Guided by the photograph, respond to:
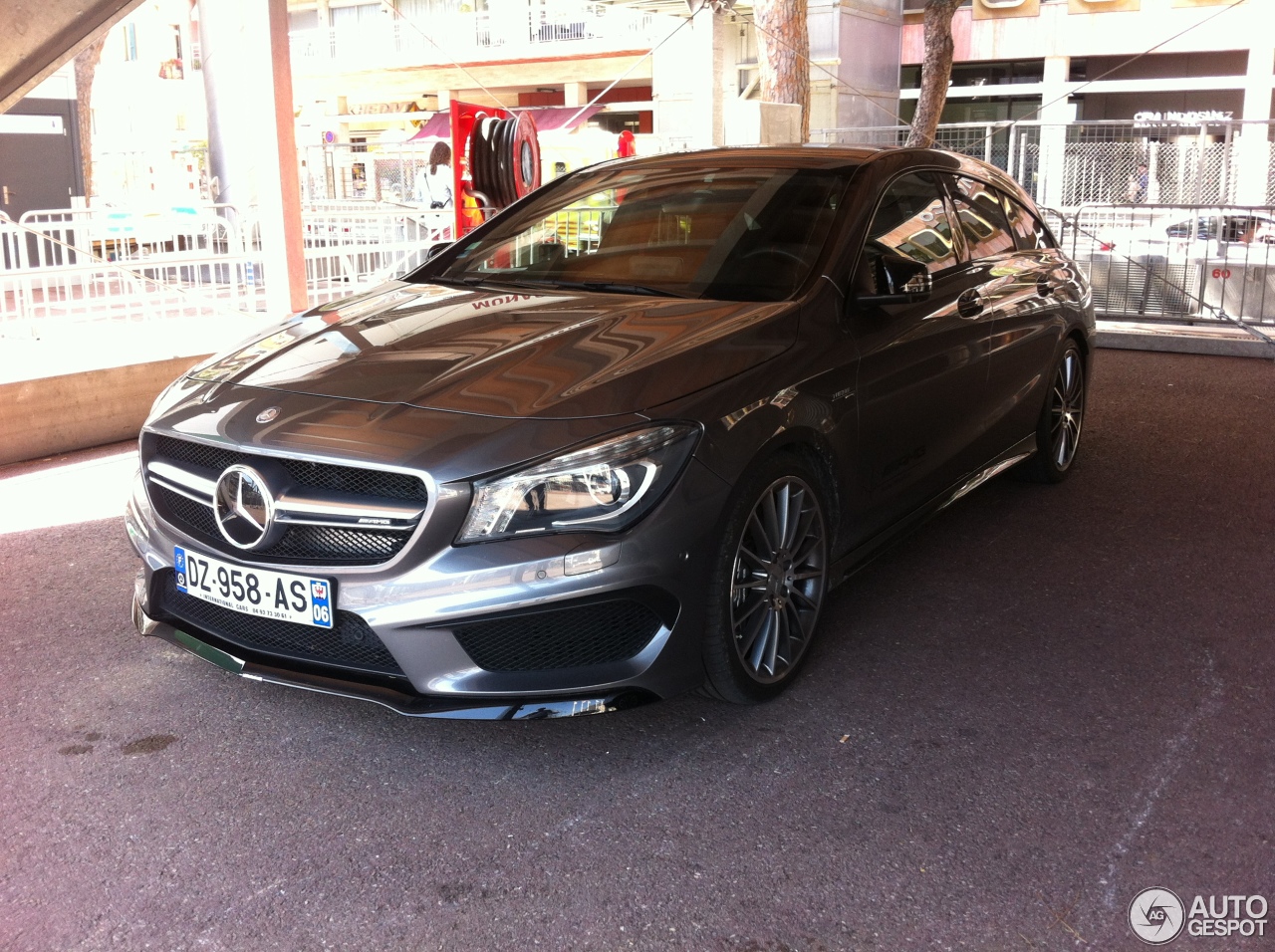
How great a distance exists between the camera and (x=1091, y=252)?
12.8 metres

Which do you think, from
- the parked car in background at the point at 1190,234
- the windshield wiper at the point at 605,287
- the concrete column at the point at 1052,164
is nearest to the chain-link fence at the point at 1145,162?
the concrete column at the point at 1052,164

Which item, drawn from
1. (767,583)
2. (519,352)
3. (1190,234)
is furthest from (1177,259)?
(519,352)

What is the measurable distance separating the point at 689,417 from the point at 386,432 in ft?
2.46

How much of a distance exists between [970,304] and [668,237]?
1.19 metres

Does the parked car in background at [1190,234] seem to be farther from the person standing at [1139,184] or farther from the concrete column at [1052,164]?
the concrete column at [1052,164]

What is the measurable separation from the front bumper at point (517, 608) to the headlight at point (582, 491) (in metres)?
0.04

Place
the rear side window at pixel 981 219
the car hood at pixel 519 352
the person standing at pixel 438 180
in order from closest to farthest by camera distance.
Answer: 1. the car hood at pixel 519 352
2. the rear side window at pixel 981 219
3. the person standing at pixel 438 180

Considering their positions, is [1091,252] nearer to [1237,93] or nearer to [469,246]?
[469,246]

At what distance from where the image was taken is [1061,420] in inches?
235

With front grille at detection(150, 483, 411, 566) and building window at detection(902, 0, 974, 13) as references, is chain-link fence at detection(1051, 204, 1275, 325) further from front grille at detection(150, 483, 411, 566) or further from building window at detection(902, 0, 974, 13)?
building window at detection(902, 0, 974, 13)

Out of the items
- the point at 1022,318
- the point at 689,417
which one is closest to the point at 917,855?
the point at 689,417

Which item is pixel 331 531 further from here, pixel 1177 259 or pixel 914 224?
pixel 1177 259

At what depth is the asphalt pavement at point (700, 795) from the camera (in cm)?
266

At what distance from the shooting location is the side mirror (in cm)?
405
